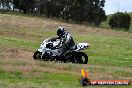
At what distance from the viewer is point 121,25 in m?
100

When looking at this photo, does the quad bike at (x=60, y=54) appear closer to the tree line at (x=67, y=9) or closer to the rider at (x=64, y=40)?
the rider at (x=64, y=40)

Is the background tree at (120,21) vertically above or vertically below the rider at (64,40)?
below

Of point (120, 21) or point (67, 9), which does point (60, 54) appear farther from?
point (120, 21)

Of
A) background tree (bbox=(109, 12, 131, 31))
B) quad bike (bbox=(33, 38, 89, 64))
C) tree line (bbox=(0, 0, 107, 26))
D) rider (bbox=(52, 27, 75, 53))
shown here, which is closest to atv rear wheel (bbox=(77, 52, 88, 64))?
quad bike (bbox=(33, 38, 89, 64))

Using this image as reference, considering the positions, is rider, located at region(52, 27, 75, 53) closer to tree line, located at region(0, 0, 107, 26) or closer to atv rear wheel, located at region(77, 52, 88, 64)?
atv rear wheel, located at region(77, 52, 88, 64)

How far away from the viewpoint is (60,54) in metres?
22.8

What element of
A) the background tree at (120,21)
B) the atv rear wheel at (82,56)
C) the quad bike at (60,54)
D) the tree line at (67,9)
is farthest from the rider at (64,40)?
the background tree at (120,21)

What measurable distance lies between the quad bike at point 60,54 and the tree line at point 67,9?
6114 cm

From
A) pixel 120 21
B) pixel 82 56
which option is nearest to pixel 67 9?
pixel 120 21

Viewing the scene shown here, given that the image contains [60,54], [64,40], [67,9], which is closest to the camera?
[64,40]

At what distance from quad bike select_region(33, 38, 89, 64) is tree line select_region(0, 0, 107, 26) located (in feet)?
201

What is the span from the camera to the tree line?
285 ft

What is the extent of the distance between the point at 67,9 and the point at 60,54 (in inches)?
2555

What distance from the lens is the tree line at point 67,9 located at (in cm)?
8675
